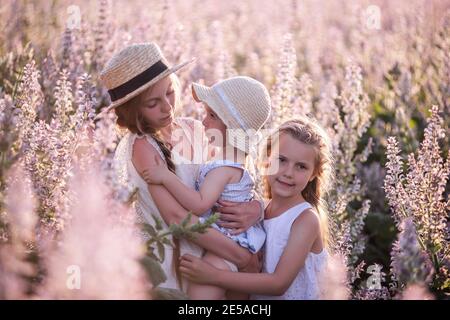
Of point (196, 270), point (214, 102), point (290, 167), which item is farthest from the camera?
point (214, 102)

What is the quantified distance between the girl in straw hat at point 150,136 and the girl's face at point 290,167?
14cm

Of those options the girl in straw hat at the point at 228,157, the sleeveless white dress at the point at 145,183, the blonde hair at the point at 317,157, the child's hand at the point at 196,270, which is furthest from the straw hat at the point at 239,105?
the child's hand at the point at 196,270

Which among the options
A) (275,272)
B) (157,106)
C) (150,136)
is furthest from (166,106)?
(275,272)

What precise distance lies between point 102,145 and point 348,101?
2.38 meters

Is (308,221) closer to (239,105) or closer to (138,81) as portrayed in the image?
(239,105)

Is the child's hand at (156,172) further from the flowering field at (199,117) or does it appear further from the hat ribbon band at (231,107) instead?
the hat ribbon band at (231,107)

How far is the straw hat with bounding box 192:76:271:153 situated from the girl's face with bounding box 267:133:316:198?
152 mm

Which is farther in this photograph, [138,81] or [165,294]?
[138,81]

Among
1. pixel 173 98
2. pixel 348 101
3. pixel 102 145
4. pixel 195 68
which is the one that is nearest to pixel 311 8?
pixel 195 68

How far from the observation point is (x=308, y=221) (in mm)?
3096

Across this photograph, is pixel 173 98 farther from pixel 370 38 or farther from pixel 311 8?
pixel 311 8

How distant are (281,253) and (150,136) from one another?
70 cm

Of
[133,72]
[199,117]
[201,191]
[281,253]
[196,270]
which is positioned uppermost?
[199,117]

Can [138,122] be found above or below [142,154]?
above
